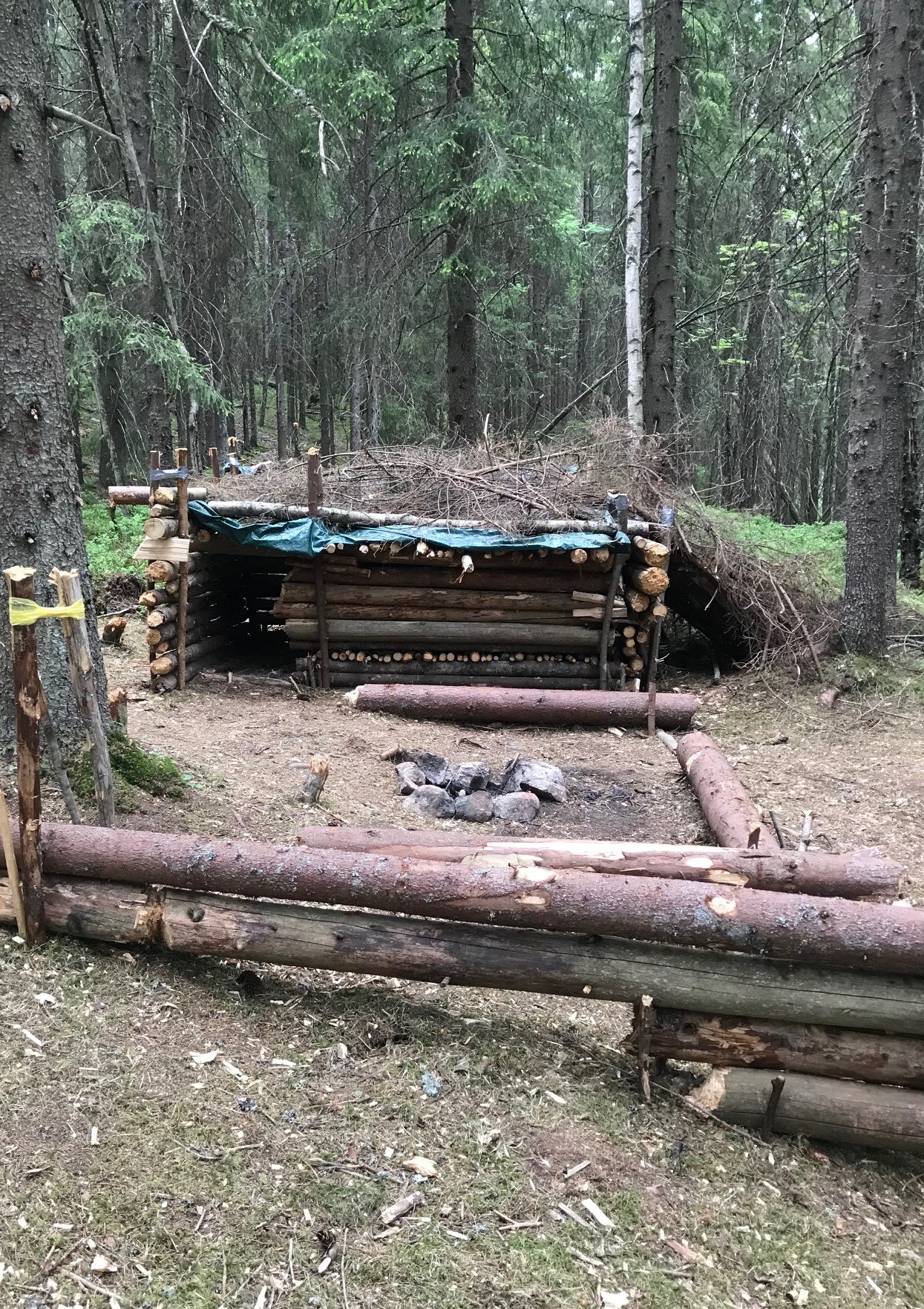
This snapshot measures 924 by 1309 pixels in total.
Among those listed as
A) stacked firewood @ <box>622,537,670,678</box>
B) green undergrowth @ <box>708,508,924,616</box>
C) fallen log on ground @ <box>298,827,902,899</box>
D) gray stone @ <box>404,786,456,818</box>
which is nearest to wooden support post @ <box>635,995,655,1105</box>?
fallen log on ground @ <box>298,827,902,899</box>

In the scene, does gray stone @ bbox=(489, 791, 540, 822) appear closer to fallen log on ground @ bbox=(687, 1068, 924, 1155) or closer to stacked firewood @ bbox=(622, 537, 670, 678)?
stacked firewood @ bbox=(622, 537, 670, 678)

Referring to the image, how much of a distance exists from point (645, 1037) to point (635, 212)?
14.1m

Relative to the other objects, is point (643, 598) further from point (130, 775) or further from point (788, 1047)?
point (788, 1047)

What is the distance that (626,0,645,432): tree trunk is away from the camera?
46.4ft

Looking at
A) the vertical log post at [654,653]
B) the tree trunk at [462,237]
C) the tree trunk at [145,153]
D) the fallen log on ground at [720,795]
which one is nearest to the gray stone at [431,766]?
the fallen log on ground at [720,795]

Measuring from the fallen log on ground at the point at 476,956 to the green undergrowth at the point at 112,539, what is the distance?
33.4 ft

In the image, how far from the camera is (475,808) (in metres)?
6.97

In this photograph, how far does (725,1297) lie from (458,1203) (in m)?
0.88

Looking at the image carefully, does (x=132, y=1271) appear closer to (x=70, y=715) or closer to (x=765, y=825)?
(x=70, y=715)

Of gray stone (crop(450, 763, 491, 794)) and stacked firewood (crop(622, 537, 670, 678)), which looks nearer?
gray stone (crop(450, 763, 491, 794))

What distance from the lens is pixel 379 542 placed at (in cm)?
998

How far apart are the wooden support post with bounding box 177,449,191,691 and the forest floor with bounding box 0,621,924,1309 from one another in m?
6.31

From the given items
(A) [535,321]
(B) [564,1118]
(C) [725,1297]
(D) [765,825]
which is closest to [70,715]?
(B) [564,1118]

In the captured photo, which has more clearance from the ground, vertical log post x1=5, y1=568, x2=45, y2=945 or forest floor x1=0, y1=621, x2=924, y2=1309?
vertical log post x1=5, y1=568, x2=45, y2=945
